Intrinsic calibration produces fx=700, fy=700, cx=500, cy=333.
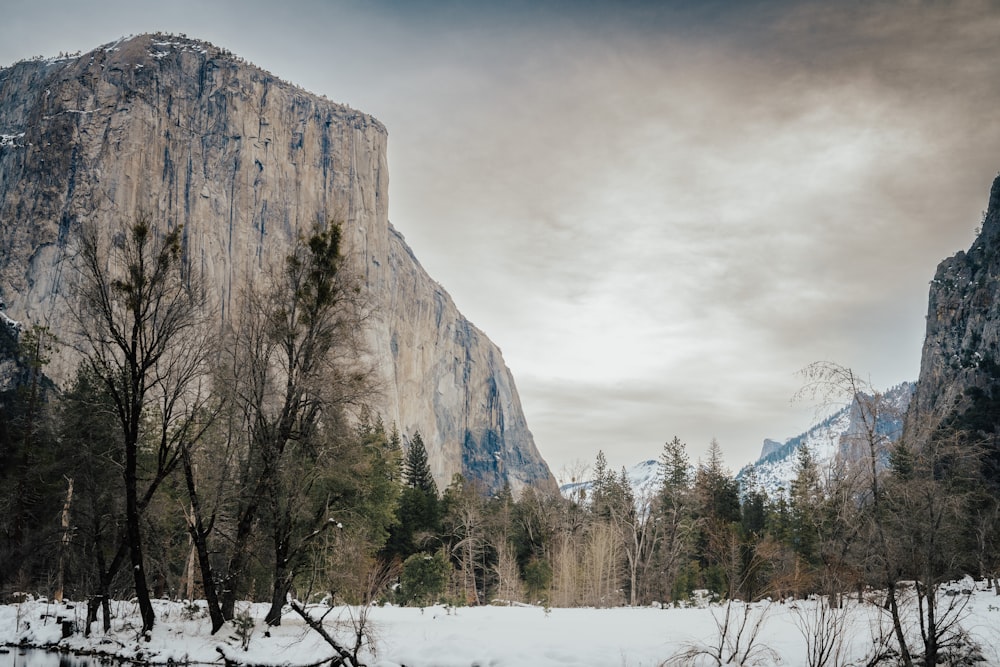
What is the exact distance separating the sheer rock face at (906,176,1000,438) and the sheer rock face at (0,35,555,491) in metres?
59.3

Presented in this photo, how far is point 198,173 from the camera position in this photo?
321 ft

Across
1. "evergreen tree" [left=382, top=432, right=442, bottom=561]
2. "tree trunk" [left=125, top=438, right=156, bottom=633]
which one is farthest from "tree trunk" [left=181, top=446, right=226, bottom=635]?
"evergreen tree" [left=382, top=432, right=442, bottom=561]

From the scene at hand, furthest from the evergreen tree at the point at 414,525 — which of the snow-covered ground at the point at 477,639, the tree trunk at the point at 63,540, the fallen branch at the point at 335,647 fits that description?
the fallen branch at the point at 335,647

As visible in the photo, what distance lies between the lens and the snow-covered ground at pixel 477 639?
12.5 m

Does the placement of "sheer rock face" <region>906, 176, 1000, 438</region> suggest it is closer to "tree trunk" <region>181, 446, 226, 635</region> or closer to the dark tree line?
the dark tree line

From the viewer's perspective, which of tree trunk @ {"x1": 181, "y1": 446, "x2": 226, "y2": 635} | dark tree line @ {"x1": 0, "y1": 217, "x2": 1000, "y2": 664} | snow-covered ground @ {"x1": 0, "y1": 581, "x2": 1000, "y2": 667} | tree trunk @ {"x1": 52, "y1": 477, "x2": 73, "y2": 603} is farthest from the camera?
tree trunk @ {"x1": 52, "y1": 477, "x2": 73, "y2": 603}

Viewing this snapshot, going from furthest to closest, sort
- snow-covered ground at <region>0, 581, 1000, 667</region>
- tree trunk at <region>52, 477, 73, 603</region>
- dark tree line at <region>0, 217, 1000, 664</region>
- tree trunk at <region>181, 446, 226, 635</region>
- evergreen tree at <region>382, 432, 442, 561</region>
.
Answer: evergreen tree at <region>382, 432, 442, 561</region> < tree trunk at <region>52, 477, 73, 603</region> < tree trunk at <region>181, 446, 226, 635</region> < snow-covered ground at <region>0, 581, 1000, 667</region> < dark tree line at <region>0, 217, 1000, 664</region>

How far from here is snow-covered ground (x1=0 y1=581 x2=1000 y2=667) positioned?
12.5 metres

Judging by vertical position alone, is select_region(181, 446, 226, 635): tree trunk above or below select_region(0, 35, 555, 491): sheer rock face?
below

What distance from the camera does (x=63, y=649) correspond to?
1717 cm

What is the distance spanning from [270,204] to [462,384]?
62663 millimetres

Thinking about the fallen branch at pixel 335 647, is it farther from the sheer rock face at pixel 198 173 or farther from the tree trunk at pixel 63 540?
the sheer rock face at pixel 198 173

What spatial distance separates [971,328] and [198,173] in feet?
329

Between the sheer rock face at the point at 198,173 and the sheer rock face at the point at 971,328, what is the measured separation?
5929 cm
